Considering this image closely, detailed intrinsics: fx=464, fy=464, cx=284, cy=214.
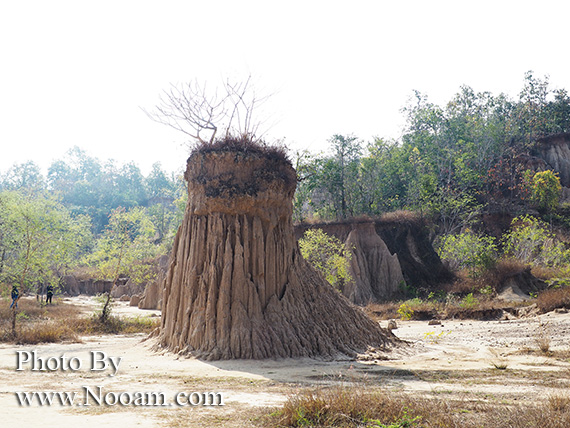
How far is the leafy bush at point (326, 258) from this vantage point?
24.8m

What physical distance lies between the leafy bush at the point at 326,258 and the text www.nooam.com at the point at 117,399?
1769cm

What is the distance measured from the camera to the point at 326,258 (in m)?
27.0

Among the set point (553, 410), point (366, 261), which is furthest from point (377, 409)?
point (366, 261)

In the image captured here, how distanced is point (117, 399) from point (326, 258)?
21008 mm

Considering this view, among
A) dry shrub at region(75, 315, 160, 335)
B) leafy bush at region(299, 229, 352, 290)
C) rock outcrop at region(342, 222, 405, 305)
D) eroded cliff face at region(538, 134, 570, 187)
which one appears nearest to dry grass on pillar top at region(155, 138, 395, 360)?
dry shrub at region(75, 315, 160, 335)

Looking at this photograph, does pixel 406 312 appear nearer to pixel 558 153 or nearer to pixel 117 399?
pixel 117 399

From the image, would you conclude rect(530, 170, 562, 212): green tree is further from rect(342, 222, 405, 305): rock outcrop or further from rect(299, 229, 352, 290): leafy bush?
rect(299, 229, 352, 290): leafy bush

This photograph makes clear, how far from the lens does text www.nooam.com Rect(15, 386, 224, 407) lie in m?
6.30

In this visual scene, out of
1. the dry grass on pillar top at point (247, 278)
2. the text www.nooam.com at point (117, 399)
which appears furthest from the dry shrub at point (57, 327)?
the text www.nooam.com at point (117, 399)

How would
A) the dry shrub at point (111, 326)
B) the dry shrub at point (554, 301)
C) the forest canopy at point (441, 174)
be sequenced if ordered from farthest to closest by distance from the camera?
the forest canopy at point (441, 174) → the dry shrub at point (554, 301) → the dry shrub at point (111, 326)

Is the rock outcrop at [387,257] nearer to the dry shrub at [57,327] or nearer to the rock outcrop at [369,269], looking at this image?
the rock outcrop at [369,269]

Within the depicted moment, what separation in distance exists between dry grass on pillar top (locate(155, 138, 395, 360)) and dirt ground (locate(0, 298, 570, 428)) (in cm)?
64

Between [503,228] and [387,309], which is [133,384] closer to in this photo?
[387,309]

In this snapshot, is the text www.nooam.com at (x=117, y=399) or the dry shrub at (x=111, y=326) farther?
the dry shrub at (x=111, y=326)
